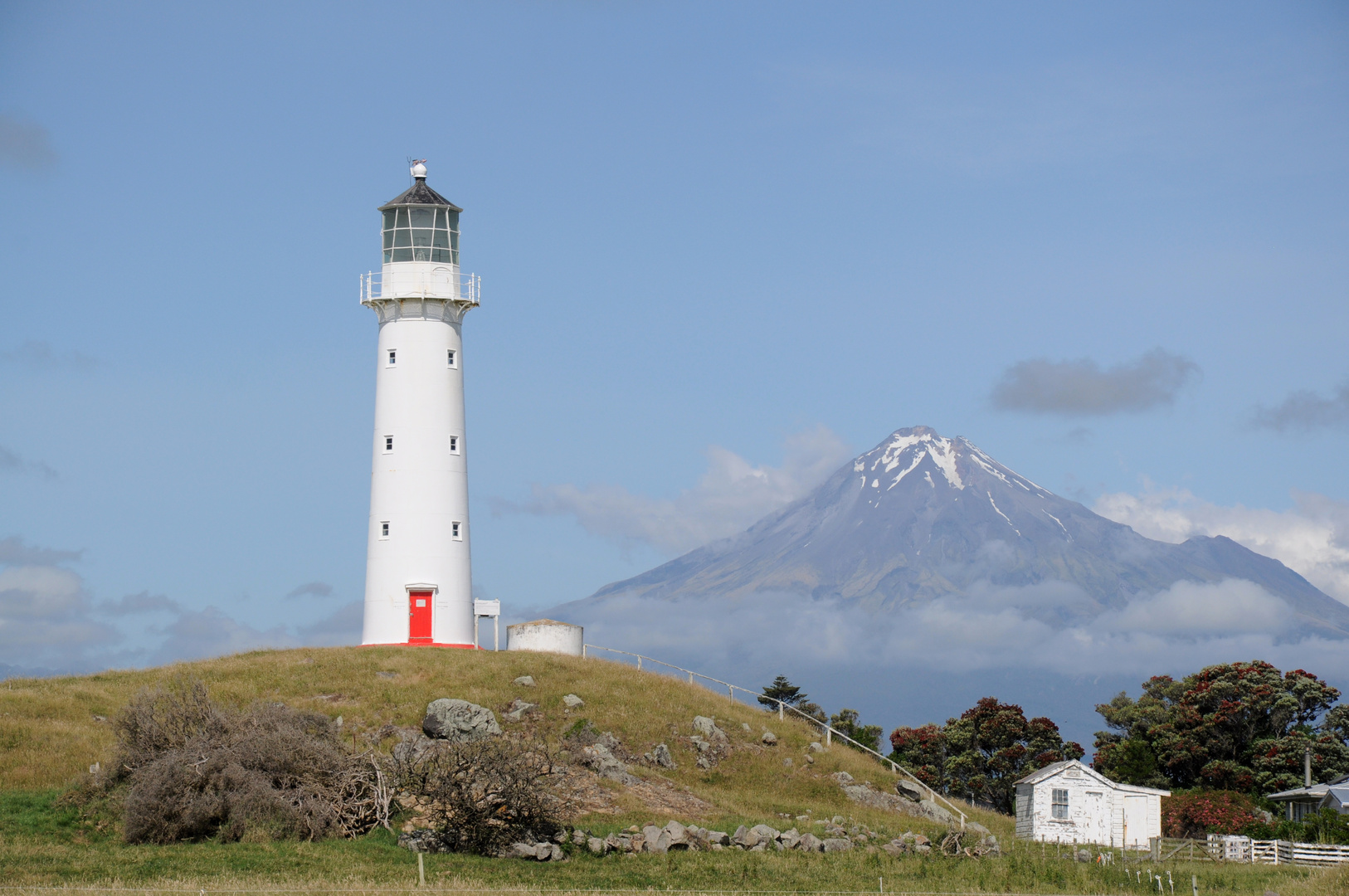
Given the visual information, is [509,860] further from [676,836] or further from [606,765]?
[606,765]

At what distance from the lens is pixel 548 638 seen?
182ft

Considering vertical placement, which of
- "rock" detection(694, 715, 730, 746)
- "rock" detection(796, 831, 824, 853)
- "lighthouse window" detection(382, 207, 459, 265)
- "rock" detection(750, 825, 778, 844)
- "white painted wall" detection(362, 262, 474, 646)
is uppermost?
"lighthouse window" detection(382, 207, 459, 265)

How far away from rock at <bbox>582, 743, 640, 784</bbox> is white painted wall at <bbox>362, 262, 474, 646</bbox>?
534 inches

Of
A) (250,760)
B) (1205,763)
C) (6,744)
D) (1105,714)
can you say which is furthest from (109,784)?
(1105,714)

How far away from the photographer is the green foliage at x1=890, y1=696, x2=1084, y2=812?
74.8 metres

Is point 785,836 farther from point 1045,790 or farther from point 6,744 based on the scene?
point 6,744

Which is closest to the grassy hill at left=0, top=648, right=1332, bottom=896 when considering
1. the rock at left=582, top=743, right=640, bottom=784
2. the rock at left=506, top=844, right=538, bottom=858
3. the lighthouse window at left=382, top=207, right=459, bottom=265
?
the rock at left=506, top=844, right=538, bottom=858

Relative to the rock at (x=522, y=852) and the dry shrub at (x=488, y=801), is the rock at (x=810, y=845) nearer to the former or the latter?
the dry shrub at (x=488, y=801)

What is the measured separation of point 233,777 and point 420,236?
97.7 ft

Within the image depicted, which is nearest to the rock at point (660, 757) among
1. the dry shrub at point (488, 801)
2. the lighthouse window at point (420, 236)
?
the dry shrub at point (488, 801)

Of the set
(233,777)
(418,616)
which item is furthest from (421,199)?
(233,777)

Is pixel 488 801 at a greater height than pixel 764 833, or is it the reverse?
pixel 488 801

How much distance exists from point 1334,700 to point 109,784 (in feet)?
192

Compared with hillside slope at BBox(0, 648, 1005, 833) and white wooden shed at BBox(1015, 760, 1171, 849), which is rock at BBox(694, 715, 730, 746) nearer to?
hillside slope at BBox(0, 648, 1005, 833)
